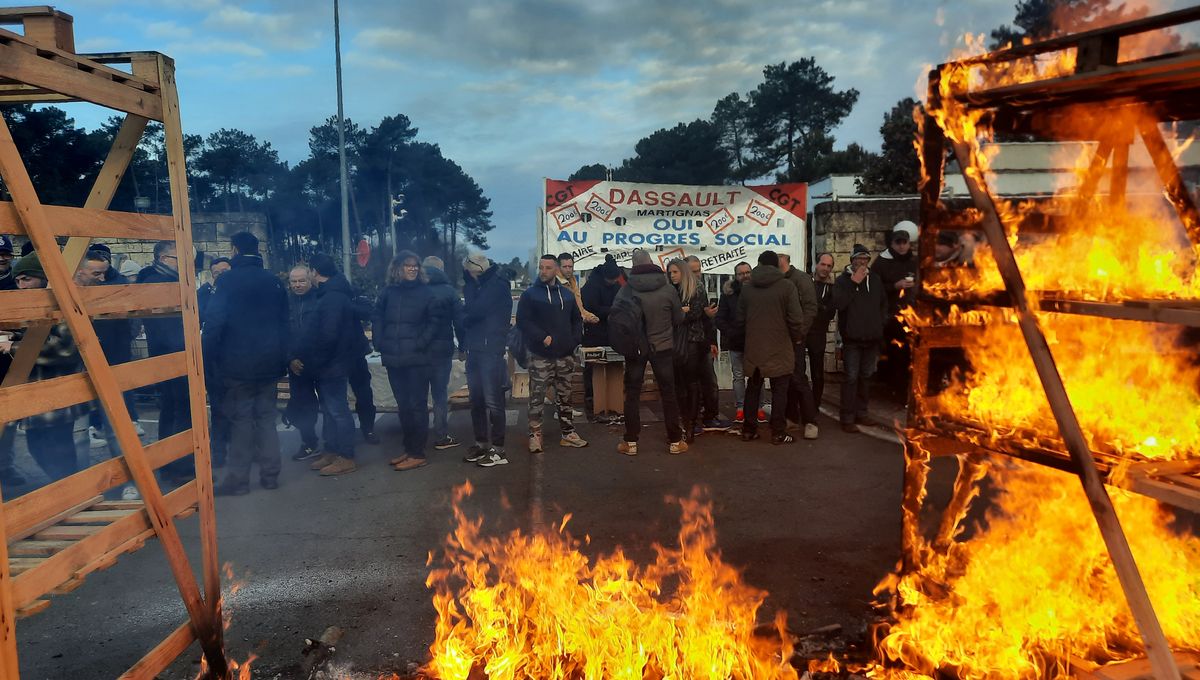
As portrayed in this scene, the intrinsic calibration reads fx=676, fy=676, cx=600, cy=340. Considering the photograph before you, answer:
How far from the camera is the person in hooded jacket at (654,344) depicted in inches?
287

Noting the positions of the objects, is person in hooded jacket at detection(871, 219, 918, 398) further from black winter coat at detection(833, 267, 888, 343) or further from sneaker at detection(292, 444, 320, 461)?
sneaker at detection(292, 444, 320, 461)

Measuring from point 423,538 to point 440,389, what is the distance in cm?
266

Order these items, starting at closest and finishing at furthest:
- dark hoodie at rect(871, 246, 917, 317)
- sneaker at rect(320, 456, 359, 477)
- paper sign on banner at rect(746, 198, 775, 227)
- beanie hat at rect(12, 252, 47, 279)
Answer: beanie hat at rect(12, 252, 47, 279) → sneaker at rect(320, 456, 359, 477) → dark hoodie at rect(871, 246, 917, 317) → paper sign on banner at rect(746, 198, 775, 227)

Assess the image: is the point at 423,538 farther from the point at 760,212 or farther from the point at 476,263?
the point at 760,212

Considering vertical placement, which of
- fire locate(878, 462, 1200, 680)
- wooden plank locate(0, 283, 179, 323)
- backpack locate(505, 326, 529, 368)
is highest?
wooden plank locate(0, 283, 179, 323)

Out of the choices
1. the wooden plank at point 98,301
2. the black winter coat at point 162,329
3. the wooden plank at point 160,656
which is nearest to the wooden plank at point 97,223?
the wooden plank at point 98,301

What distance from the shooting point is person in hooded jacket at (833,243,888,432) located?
771 cm

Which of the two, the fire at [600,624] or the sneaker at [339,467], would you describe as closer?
the fire at [600,624]

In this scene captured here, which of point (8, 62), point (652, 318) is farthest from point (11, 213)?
point (652, 318)

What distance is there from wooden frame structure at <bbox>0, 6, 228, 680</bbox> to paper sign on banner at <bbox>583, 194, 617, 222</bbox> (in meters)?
7.28

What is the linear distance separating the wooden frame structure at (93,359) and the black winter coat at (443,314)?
159 inches

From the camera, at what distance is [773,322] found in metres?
7.34

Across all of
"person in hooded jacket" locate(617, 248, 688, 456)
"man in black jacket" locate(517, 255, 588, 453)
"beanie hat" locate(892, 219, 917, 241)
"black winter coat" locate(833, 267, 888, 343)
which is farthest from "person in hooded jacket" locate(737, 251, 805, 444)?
"man in black jacket" locate(517, 255, 588, 453)

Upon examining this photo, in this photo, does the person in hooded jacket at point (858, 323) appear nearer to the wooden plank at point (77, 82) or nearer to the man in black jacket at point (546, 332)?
the man in black jacket at point (546, 332)
